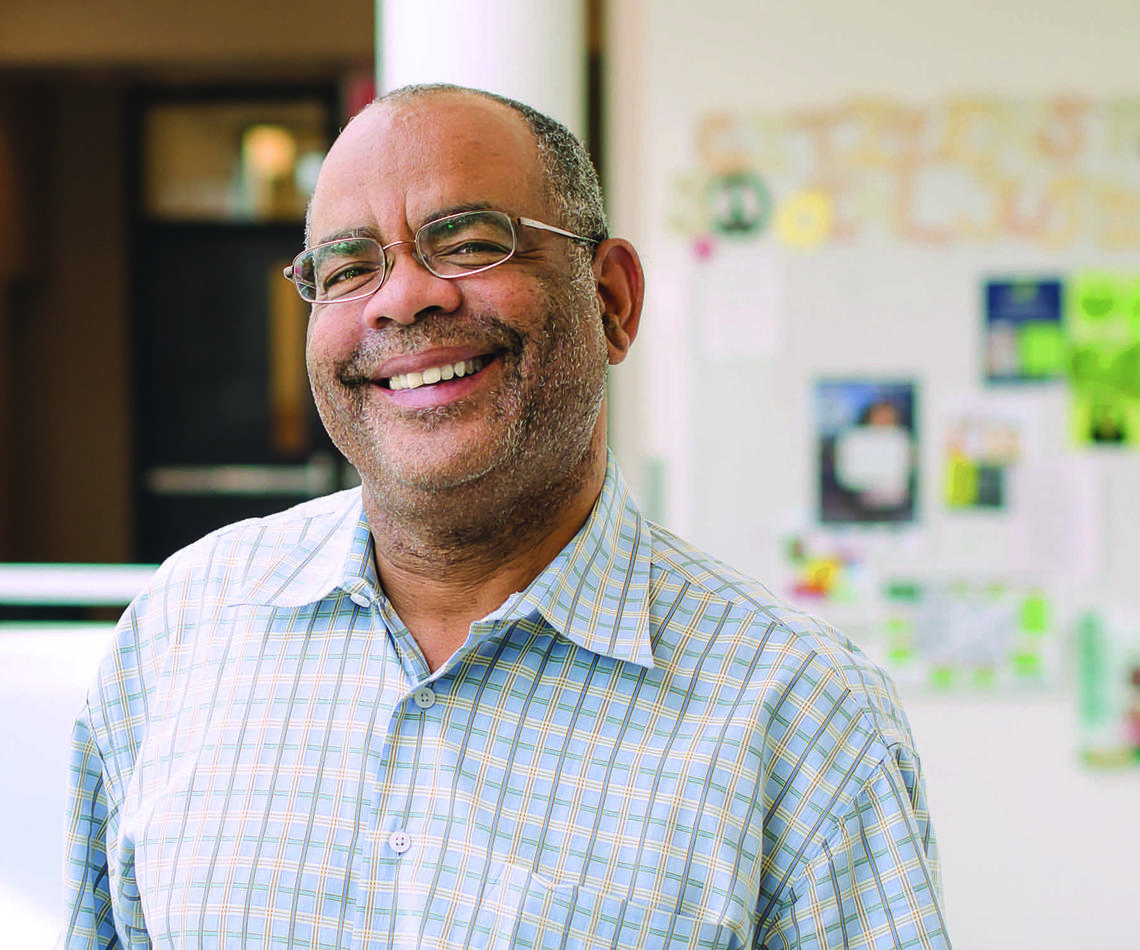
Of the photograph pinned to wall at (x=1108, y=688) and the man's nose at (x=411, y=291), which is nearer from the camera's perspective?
the man's nose at (x=411, y=291)

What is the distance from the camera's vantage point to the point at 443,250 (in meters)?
0.96

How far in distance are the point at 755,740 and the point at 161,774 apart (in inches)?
19.7

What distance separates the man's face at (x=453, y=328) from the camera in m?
0.96

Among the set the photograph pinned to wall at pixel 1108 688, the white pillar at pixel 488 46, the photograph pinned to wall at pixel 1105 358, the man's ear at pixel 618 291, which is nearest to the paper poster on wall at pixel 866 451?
the photograph pinned to wall at pixel 1105 358

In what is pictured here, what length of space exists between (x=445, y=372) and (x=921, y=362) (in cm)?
184

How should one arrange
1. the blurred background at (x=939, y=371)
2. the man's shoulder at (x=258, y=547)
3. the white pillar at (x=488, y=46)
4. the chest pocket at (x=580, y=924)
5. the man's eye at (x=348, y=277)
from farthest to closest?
the blurred background at (x=939, y=371)
the white pillar at (x=488, y=46)
the man's shoulder at (x=258, y=547)
the man's eye at (x=348, y=277)
the chest pocket at (x=580, y=924)

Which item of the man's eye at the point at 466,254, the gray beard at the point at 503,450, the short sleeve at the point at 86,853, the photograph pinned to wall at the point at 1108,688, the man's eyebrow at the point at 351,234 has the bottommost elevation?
the photograph pinned to wall at the point at 1108,688

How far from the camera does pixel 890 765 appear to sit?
915 millimetres

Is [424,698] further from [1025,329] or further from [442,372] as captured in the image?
[1025,329]

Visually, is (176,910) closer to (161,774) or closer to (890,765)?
(161,774)

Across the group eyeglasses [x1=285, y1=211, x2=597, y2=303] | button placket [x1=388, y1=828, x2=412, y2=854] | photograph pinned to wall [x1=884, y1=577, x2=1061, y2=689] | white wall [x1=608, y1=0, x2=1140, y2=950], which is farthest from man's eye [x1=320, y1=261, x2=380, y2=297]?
photograph pinned to wall [x1=884, y1=577, x2=1061, y2=689]

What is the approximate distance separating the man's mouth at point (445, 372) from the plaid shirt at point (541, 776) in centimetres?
17

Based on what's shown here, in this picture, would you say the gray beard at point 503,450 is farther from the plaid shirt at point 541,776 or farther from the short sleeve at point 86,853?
the short sleeve at point 86,853

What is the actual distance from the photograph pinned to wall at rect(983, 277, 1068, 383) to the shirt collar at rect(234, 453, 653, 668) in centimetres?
173
